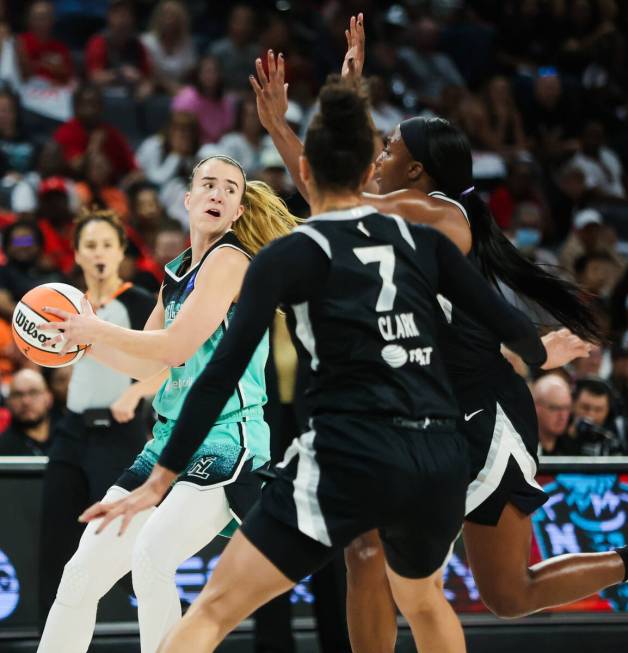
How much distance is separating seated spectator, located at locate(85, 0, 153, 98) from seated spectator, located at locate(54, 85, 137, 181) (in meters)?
0.92

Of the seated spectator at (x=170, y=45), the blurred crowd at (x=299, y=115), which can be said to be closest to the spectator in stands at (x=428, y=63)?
the blurred crowd at (x=299, y=115)

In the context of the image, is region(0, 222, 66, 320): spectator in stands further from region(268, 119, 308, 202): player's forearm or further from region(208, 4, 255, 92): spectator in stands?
region(268, 119, 308, 202): player's forearm

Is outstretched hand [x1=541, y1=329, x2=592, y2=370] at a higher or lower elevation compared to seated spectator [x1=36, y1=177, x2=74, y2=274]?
lower

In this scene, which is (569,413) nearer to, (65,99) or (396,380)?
(396,380)

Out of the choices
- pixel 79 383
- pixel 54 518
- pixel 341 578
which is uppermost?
pixel 79 383

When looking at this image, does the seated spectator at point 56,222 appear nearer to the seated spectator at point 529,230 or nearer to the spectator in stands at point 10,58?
the spectator in stands at point 10,58

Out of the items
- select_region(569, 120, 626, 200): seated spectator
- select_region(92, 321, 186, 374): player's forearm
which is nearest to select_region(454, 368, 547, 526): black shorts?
select_region(92, 321, 186, 374): player's forearm

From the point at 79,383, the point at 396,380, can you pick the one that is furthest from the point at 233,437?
the point at 79,383

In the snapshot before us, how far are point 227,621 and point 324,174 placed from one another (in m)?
1.19

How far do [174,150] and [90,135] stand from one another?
2.23 ft

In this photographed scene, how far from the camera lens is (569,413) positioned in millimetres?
6879

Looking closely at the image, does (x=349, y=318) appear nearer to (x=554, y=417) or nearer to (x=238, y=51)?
(x=554, y=417)

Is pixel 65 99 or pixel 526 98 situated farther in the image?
pixel 526 98

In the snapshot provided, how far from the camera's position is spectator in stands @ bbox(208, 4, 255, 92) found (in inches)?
447
